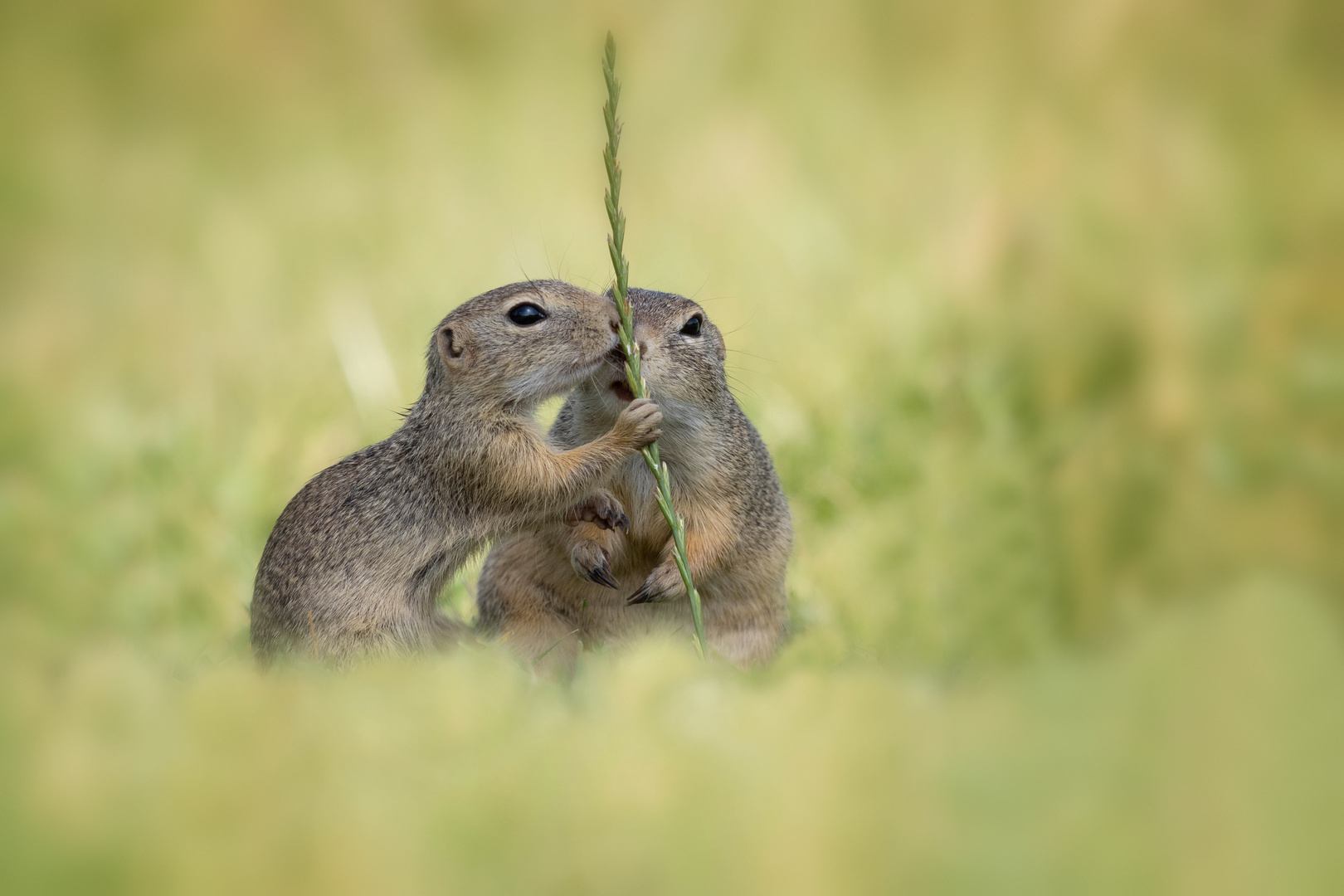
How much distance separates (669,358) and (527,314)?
380 mm

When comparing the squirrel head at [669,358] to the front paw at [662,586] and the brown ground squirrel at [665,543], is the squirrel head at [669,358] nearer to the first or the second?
the brown ground squirrel at [665,543]

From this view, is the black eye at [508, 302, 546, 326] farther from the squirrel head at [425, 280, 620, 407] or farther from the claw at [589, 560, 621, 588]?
the claw at [589, 560, 621, 588]

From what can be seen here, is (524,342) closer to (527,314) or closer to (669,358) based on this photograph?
(527,314)

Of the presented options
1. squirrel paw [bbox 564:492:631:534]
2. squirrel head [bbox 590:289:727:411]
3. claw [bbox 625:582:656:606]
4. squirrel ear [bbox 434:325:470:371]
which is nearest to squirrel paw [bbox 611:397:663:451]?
A: squirrel head [bbox 590:289:727:411]

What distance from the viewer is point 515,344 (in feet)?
11.0

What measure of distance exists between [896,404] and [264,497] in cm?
243

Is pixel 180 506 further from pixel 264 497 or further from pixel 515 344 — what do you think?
pixel 515 344

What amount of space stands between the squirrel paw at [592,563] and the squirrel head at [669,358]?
38 centimetres

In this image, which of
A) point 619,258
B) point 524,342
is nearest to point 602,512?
point 524,342

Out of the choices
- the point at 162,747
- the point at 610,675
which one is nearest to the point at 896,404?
the point at 610,675

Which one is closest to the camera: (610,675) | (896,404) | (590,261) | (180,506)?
(610,675)

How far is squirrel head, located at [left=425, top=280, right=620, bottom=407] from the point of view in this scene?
327cm

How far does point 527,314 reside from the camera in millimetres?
3355

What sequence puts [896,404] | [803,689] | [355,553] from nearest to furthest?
1. [803,689]
2. [355,553]
3. [896,404]
